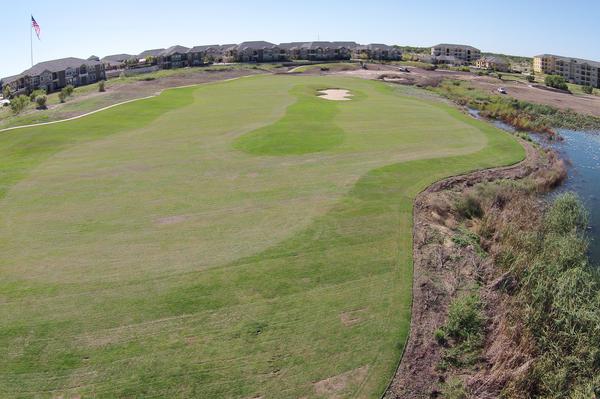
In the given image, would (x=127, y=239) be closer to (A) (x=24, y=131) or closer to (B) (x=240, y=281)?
(B) (x=240, y=281)

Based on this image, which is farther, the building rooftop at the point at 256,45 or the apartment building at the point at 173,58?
the building rooftop at the point at 256,45

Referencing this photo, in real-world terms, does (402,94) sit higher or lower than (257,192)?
higher

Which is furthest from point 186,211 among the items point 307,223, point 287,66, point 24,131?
point 287,66

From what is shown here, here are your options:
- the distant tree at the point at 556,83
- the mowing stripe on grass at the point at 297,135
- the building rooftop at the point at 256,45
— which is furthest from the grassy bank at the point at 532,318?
the building rooftop at the point at 256,45

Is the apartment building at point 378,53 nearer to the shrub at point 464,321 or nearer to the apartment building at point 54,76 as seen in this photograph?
the apartment building at point 54,76

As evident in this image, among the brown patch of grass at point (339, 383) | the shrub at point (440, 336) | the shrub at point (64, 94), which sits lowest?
the brown patch of grass at point (339, 383)

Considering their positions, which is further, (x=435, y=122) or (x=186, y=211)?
(x=435, y=122)

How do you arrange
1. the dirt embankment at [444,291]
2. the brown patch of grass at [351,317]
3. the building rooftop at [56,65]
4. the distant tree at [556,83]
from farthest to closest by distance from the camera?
the distant tree at [556,83], the building rooftop at [56,65], the brown patch of grass at [351,317], the dirt embankment at [444,291]

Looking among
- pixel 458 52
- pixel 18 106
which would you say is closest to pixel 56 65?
pixel 18 106
